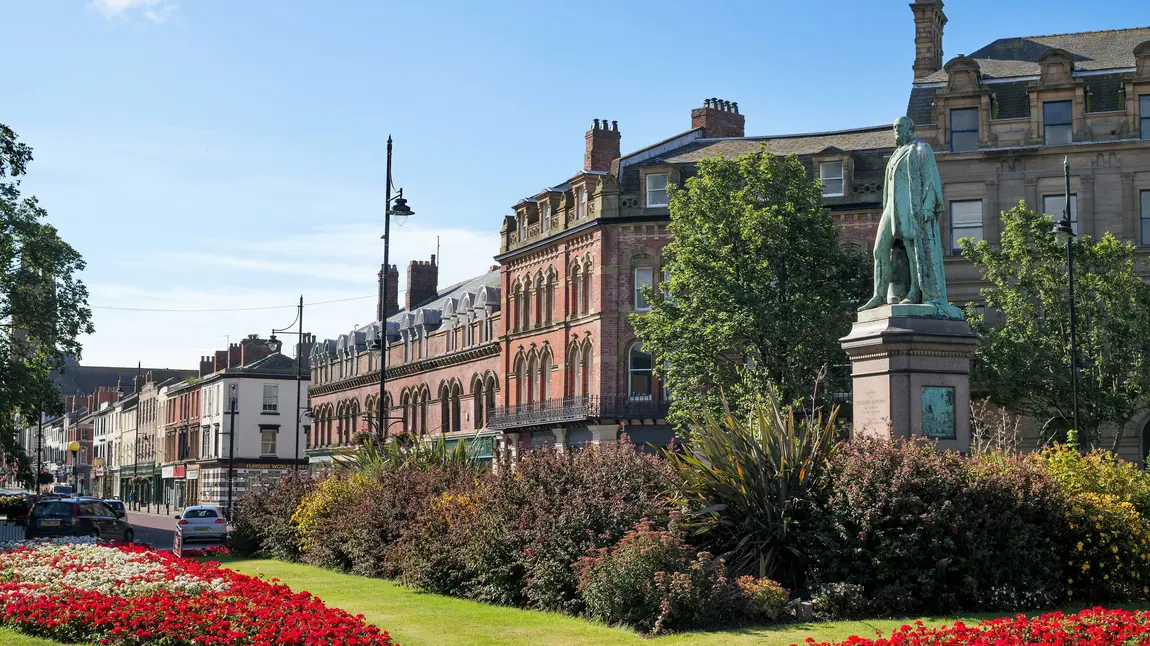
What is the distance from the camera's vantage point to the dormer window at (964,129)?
143ft

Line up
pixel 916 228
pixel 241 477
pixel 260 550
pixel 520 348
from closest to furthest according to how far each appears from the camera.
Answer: pixel 916 228
pixel 260 550
pixel 520 348
pixel 241 477

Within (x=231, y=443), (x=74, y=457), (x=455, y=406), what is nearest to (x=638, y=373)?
(x=455, y=406)

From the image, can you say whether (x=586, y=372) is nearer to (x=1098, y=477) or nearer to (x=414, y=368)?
(x=414, y=368)

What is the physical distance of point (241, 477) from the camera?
9300cm

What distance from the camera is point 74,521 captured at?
3609cm

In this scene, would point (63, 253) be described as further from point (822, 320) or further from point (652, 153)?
point (822, 320)

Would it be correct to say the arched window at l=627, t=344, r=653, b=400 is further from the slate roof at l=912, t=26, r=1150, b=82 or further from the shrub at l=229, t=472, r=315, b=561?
the shrub at l=229, t=472, r=315, b=561

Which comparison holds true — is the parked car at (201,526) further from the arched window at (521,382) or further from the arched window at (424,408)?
the arched window at (424,408)

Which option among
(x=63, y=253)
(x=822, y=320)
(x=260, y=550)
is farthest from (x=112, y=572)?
(x=63, y=253)

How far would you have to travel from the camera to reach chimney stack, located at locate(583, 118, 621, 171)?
54938 mm

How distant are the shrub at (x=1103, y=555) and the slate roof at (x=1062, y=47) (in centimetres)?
3088

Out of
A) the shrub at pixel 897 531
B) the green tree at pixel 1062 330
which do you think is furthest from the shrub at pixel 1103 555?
the green tree at pixel 1062 330

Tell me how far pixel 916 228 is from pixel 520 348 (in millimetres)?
40008

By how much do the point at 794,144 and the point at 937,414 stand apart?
34.1 m
